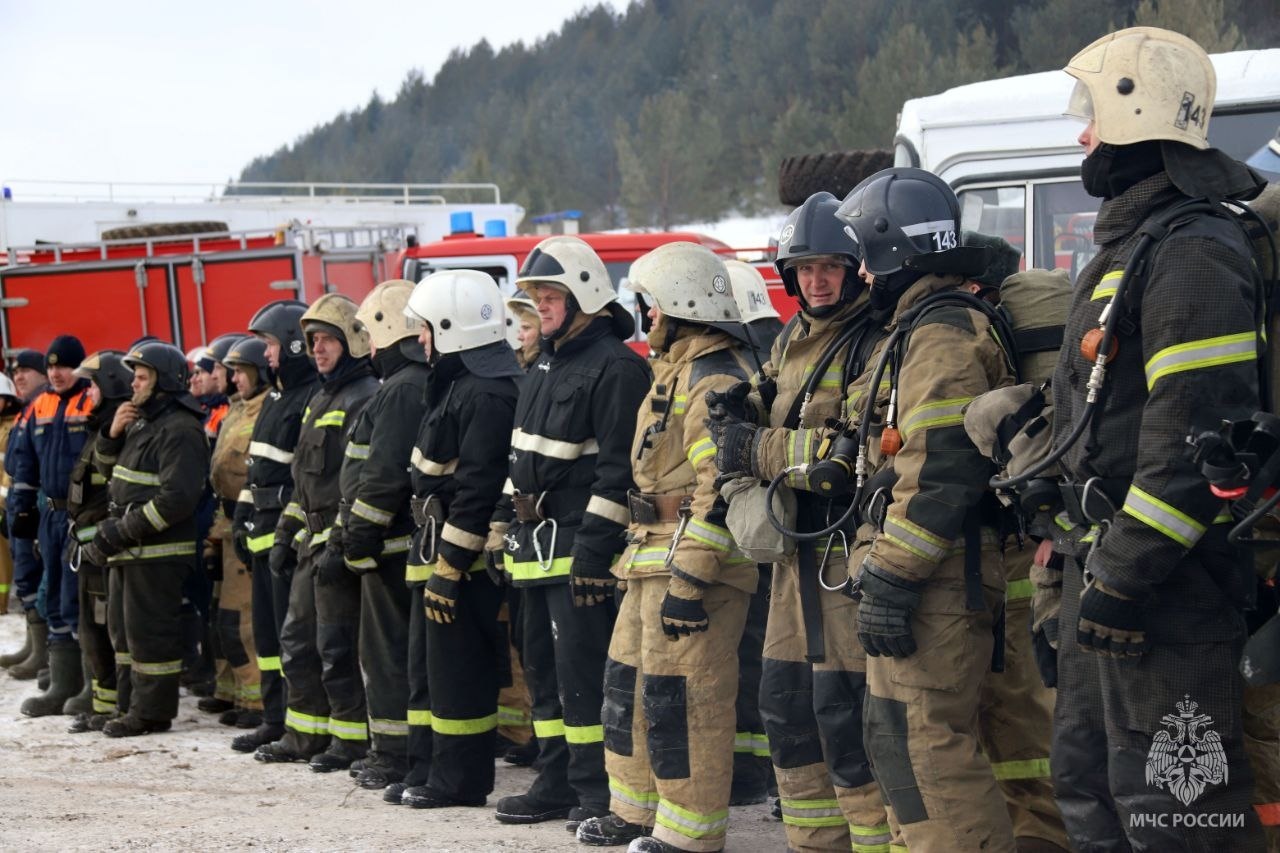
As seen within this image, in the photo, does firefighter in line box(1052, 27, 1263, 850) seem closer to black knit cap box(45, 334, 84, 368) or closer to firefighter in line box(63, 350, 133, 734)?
firefighter in line box(63, 350, 133, 734)

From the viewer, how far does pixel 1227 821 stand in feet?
10.8

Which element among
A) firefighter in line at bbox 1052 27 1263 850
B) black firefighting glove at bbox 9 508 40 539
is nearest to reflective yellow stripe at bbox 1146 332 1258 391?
firefighter in line at bbox 1052 27 1263 850

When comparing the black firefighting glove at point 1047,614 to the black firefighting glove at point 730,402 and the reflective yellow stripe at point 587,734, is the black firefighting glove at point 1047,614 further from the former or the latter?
the reflective yellow stripe at point 587,734

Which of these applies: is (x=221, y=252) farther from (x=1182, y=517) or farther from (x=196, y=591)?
(x=1182, y=517)

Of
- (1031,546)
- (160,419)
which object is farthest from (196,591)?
(1031,546)

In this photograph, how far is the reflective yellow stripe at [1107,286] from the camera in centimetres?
342

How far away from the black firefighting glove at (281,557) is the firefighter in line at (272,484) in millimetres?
12

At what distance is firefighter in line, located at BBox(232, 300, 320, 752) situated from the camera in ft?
25.6

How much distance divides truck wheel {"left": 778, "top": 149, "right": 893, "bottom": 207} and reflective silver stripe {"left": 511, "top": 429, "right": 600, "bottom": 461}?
3.51 m

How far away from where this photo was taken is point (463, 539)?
625 centimetres

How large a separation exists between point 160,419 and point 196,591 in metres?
1.12

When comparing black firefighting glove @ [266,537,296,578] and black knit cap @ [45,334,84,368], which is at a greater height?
black knit cap @ [45,334,84,368]

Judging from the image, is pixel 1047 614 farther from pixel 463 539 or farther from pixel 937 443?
pixel 463 539

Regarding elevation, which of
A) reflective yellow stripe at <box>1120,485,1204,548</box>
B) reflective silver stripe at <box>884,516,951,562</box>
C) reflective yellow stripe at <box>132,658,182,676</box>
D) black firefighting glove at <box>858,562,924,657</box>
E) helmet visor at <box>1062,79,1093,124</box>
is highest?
helmet visor at <box>1062,79,1093,124</box>
